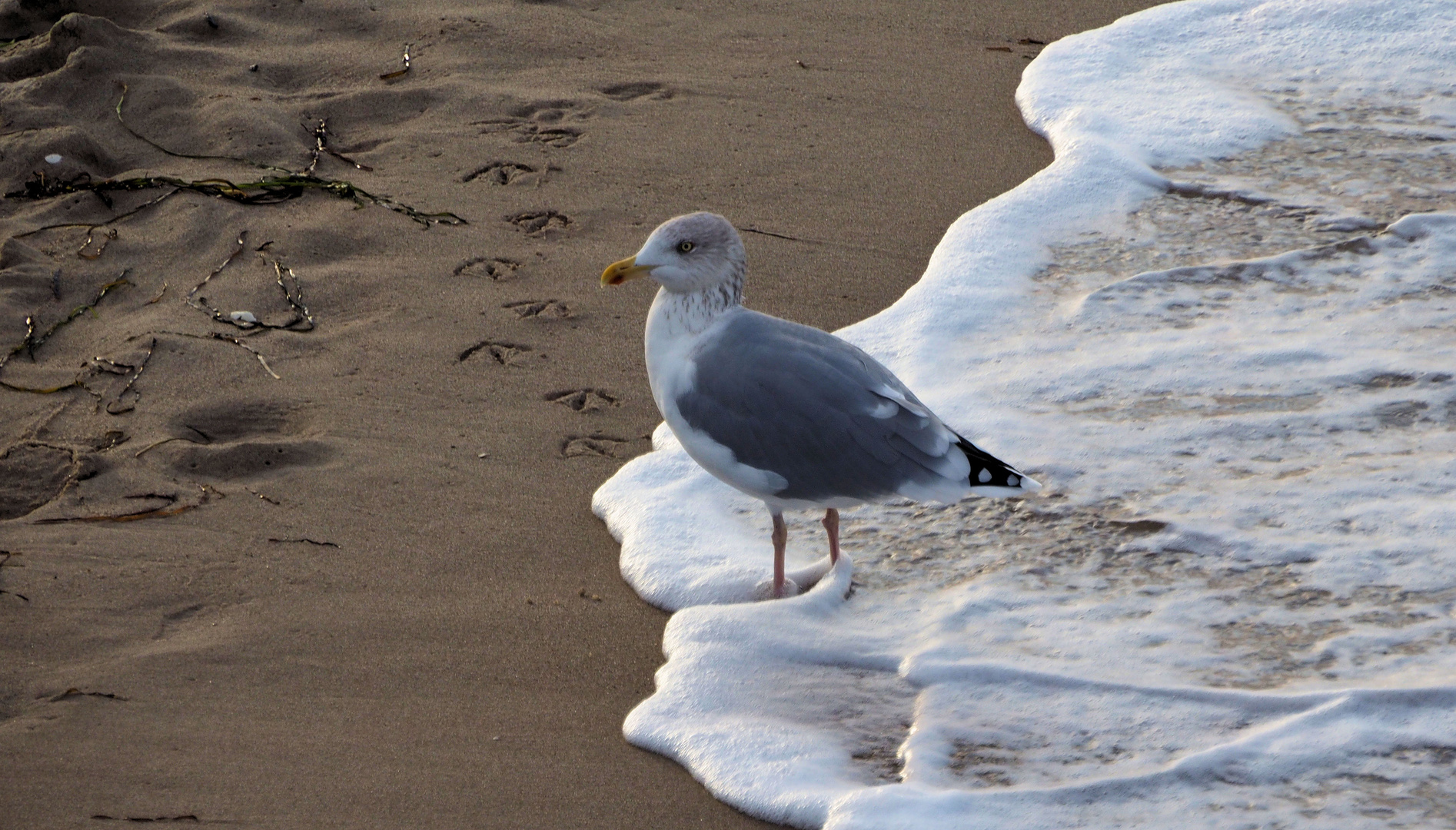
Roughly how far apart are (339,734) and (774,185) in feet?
10.4

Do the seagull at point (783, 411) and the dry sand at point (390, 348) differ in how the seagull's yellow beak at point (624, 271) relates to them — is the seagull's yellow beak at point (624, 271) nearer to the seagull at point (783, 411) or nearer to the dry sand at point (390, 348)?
the seagull at point (783, 411)

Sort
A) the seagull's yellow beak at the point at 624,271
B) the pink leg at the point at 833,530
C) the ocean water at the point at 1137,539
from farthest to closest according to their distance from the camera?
the pink leg at the point at 833,530, the seagull's yellow beak at the point at 624,271, the ocean water at the point at 1137,539

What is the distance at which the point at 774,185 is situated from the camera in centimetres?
559

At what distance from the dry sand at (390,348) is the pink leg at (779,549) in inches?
8.2

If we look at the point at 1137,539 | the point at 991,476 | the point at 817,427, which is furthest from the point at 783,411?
the point at 1137,539

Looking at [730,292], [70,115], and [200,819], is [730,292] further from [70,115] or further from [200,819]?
[70,115]

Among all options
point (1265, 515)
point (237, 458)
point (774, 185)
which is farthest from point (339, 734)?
point (774, 185)

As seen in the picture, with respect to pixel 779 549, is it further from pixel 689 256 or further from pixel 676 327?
pixel 689 256

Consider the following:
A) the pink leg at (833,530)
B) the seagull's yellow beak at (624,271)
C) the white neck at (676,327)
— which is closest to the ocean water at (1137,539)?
the pink leg at (833,530)

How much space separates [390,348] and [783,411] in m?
1.71

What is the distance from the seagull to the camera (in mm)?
3422

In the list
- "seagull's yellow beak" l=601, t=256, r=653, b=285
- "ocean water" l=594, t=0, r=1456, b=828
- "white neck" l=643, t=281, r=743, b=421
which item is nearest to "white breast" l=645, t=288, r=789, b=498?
"white neck" l=643, t=281, r=743, b=421

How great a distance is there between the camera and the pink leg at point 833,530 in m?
3.69

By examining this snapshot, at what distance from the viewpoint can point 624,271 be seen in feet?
11.7
